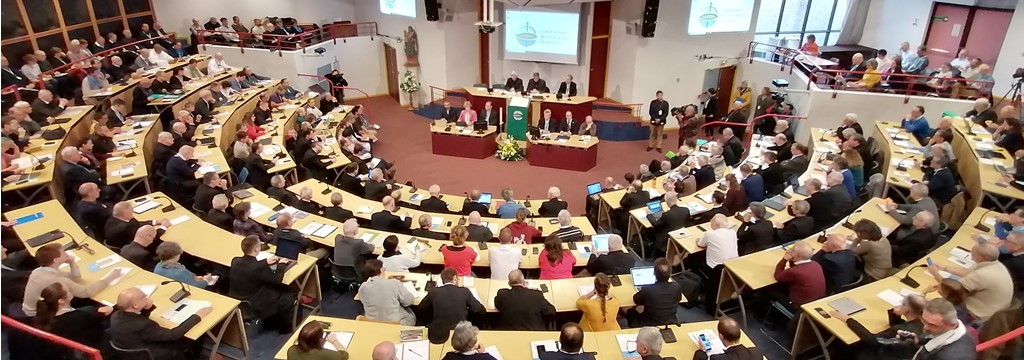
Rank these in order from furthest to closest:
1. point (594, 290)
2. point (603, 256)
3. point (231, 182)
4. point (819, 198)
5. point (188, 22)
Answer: point (188, 22), point (231, 182), point (819, 198), point (603, 256), point (594, 290)

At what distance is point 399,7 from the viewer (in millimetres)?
19672

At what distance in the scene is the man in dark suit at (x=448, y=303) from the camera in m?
6.08

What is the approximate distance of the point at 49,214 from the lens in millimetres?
8039

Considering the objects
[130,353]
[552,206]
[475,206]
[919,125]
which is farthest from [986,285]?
[130,353]

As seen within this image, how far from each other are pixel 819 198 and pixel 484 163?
7.83 m

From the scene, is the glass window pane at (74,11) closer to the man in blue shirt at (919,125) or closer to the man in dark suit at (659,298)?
the man in dark suit at (659,298)

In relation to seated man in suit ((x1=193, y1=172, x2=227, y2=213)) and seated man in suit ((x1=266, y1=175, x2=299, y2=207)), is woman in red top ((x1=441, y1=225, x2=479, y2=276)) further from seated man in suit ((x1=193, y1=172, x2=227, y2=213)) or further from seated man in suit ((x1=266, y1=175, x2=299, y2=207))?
seated man in suit ((x1=193, y1=172, x2=227, y2=213))

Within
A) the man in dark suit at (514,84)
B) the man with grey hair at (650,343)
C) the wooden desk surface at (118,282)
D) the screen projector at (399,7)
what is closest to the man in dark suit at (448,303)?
the man with grey hair at (650,343)

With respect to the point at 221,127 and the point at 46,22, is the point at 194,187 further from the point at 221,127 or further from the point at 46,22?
the point at 46,22

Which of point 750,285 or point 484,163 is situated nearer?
point 750,285

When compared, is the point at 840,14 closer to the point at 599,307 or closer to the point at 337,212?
the point at 599,307

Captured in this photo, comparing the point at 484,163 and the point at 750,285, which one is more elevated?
the point at 750,285

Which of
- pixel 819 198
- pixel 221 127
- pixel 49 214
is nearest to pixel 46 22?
pixel 221 127

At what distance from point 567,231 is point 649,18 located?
991 centimetres
